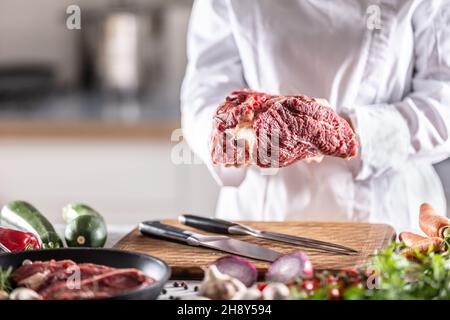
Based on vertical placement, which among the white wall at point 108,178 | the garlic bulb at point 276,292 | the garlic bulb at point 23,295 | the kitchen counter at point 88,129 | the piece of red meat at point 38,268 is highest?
the kitchen counter at point 88,129

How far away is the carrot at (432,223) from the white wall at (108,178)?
1.25 m

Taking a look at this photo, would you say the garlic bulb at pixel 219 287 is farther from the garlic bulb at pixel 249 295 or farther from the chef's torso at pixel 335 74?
the chef's torso at pixel 335 74

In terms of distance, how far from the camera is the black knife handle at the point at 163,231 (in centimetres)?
129

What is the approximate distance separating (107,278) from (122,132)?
5.00 ft

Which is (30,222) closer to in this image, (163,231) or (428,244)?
(163,231)

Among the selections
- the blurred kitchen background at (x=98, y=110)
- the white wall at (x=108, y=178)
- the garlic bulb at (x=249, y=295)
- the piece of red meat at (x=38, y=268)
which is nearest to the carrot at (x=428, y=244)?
the garlic bulb at (x=249, y=295)

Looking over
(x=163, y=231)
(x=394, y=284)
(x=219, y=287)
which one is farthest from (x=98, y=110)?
(x=394, y=284)

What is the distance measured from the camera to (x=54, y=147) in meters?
2.49

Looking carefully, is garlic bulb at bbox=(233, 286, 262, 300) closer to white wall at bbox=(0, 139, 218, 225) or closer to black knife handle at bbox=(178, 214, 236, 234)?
black knife handle at bbox=(178, 214, 236, 234)

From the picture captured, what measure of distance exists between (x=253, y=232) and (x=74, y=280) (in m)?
0.42

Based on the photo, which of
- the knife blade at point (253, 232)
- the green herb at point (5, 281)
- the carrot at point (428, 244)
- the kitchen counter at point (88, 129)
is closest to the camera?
the green herb at point (5, 281)

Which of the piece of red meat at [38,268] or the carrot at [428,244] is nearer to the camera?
the piece of red meat at [38,268]

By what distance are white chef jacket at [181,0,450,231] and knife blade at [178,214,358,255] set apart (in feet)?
0.43

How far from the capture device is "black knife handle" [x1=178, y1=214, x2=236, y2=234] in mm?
1350
